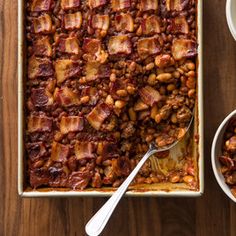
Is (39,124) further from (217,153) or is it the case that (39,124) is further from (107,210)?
(217,153)

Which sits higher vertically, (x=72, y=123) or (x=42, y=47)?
(x=42, y=47)

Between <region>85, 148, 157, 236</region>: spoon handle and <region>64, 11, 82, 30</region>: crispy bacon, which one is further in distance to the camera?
<region>64, 11, 82, 30</region>: crispy bacon

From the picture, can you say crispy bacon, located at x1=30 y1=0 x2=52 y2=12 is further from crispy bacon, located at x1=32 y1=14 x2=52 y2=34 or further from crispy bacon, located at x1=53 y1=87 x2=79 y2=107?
crispy bacon, located at x1=53 y1=87 x2=79 y2=107

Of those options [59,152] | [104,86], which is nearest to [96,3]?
[104,86]

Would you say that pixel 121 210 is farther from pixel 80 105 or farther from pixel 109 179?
pixel 80 105

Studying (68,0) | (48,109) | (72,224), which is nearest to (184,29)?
(68,0)

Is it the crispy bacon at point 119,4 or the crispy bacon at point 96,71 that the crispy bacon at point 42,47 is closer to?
the crispy bacon at point 96,71

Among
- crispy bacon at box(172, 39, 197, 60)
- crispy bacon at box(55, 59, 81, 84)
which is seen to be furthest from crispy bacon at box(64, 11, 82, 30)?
crispy bacon at box(172, 39, 197, 60)
